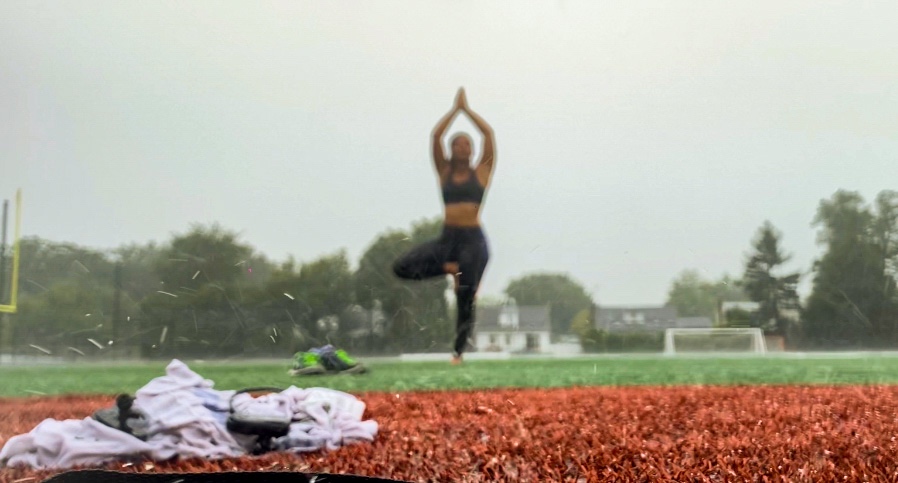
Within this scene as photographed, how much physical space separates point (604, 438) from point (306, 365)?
0.41 meters

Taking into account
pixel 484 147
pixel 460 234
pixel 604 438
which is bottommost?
pixel 604 438

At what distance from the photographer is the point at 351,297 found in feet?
3.23

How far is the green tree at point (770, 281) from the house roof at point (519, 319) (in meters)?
0.28

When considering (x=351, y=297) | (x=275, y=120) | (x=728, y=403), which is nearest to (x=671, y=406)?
(x=728, y=403)

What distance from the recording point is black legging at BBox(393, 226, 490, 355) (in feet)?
3.16

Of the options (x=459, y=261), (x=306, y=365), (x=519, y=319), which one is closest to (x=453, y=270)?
(x=459, y=261)

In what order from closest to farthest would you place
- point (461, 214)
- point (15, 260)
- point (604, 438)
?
point (604, 438) < point (15, 260) < point (461, 214)

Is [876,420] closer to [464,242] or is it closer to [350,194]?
[464,242]

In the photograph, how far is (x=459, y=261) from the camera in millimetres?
975

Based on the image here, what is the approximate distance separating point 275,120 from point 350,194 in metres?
0.14

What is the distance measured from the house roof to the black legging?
0.01 meters

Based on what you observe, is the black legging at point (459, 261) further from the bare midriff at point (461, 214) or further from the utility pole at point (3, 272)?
the utility pole at point (3, 272)

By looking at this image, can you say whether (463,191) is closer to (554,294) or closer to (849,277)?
(554,294)

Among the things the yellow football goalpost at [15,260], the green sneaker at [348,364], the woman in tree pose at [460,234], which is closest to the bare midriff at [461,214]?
the woman in tree pose at [460,234]
